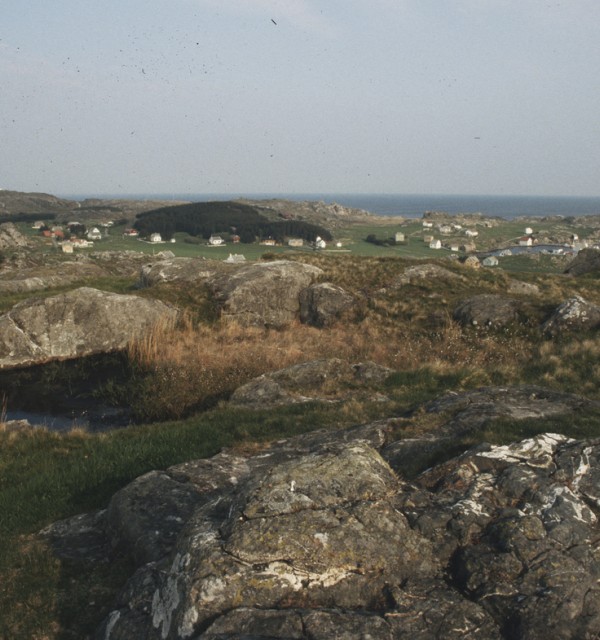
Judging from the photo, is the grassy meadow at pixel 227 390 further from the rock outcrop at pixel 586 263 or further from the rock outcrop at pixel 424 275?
the rock outcrop at pixel 586 263

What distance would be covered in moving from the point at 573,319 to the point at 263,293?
16965 millimetres

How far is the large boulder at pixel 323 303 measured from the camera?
30694 mm

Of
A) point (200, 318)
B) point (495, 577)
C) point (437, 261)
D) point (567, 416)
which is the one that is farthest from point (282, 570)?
point (437, 261)

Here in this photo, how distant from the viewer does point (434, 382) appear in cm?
1944

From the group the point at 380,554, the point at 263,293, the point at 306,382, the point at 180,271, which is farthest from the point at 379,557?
the point at 180,271

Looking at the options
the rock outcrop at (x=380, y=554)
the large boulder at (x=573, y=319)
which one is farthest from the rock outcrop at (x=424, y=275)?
the rock outcrop at (x=380, y=554)

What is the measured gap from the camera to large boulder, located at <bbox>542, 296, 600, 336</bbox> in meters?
25.3

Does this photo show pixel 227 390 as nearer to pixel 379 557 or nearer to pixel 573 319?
pixel 379 557

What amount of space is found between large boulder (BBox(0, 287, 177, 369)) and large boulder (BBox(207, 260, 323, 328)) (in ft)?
16.2

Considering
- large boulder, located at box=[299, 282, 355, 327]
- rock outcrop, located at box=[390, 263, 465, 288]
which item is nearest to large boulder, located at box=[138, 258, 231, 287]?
large boulder, located at box=[299, 282, 355, 327]

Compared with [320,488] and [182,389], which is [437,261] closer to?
[182,389]

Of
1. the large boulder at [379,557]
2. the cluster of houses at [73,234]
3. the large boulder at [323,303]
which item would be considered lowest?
the cluster of houses at [73,234]

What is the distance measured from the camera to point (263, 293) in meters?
32.0

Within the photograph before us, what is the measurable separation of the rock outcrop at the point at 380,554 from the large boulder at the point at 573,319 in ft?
60.5
